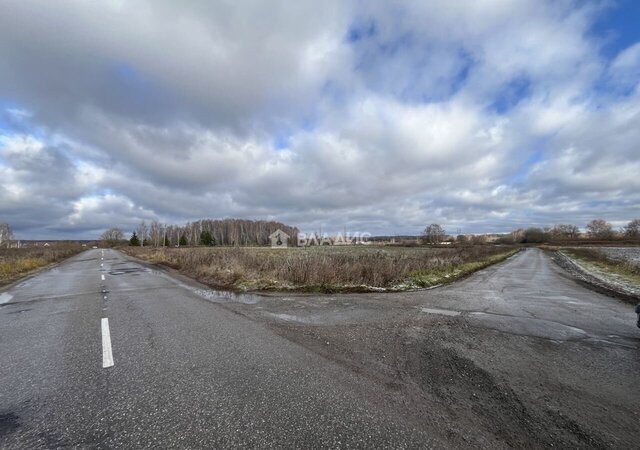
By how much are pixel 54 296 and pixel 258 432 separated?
37.6ft

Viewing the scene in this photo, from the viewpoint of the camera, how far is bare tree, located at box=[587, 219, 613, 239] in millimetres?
116312

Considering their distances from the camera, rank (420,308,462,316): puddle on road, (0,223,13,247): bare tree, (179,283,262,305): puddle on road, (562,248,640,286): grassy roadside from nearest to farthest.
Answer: (420,308,462,316): puddle on road
(179,283,262,305): puddle on road
(562,248,640,286): grassy roadside
(0,223,13,247): bare tree

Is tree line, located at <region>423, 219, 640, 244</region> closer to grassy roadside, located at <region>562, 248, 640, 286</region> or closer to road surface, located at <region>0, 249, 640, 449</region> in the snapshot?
grassy roadside, located at <region>562, 248, 640, 286</region>

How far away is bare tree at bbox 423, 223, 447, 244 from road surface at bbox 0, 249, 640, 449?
111078 millimetres

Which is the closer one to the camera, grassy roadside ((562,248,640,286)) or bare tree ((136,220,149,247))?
grassy roadside ((562,248,640,286))

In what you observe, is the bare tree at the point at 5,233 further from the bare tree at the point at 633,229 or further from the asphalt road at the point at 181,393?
the bare tree at the point at 633,229

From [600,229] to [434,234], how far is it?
78.7 metres

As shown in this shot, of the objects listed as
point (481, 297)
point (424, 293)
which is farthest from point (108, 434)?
point (481, 297)

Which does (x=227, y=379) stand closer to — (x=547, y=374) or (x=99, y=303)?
(x=547, y=374)

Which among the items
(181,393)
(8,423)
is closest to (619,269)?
(181,393)

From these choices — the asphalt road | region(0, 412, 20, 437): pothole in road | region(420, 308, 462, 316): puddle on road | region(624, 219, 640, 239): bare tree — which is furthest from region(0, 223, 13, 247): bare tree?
region(624, 219, 640, 239): bare tree

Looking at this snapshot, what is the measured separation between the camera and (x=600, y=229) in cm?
12306

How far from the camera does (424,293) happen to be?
10.6 metres

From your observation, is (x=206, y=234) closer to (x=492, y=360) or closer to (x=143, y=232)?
(x=143, y=232)
